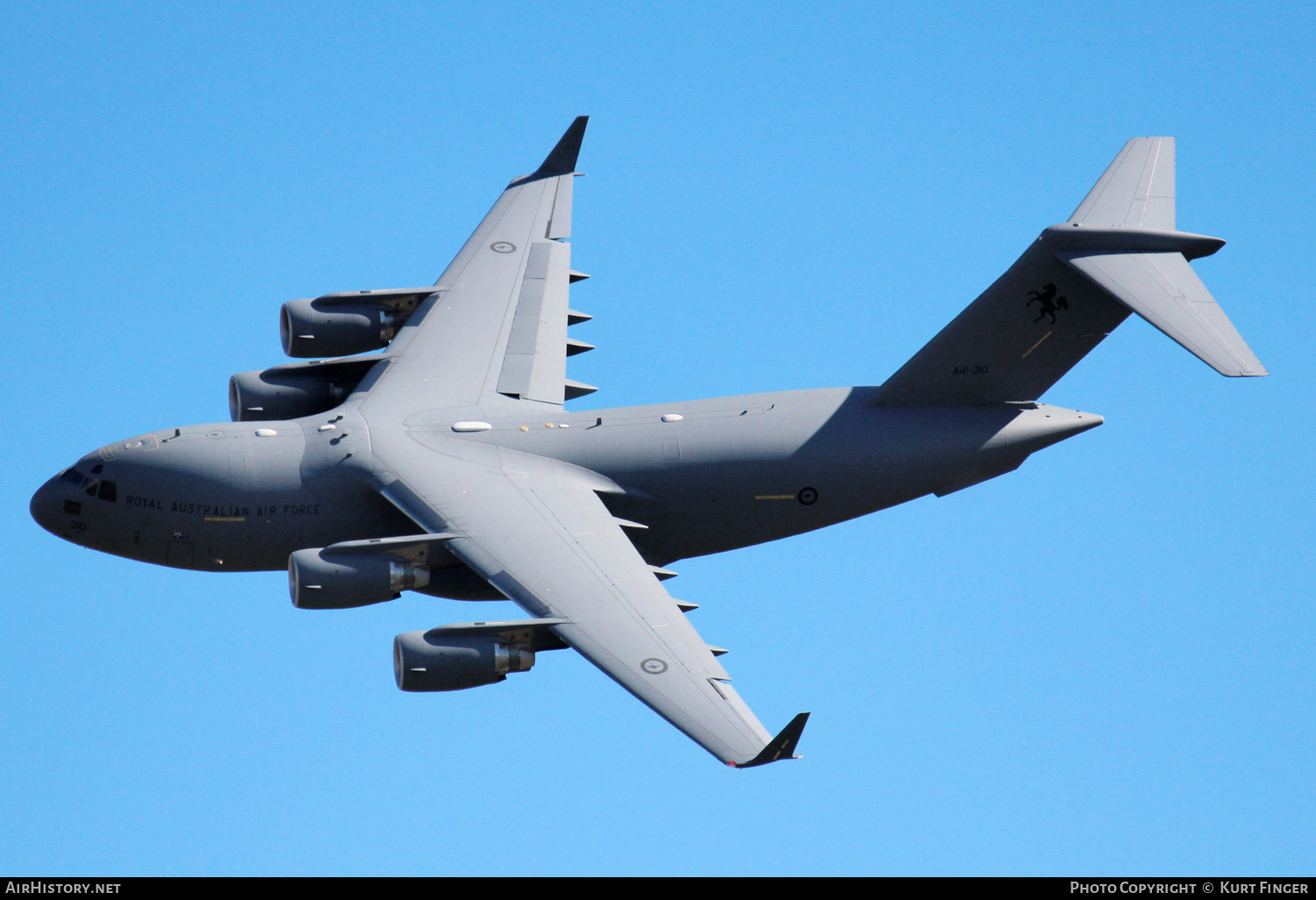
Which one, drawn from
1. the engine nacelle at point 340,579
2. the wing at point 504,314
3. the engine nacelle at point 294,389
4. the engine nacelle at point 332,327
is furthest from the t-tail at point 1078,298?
the engine nacelle at point 294,389

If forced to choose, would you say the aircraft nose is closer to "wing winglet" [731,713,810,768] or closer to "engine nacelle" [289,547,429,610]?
"engine nacelle" [289,547,429,610]

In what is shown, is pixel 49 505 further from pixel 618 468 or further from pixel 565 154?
pixel 565 154

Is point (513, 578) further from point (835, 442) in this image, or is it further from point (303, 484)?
point (835, 442)

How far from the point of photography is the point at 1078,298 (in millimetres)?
24641

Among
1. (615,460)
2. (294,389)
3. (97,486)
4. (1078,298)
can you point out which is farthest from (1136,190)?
(97,486)

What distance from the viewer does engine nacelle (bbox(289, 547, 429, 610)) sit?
22.9 metres

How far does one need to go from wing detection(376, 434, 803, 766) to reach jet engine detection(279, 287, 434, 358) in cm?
350

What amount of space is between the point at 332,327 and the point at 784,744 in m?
12.0

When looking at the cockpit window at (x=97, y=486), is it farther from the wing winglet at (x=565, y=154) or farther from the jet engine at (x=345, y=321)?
the wing winglet at (x=565, y=154)

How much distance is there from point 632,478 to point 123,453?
24.3ft

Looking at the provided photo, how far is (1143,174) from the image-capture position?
25.7 meters

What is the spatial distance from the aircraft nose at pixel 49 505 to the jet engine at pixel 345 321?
14.6 ft

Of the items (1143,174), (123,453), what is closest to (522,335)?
(123,453)

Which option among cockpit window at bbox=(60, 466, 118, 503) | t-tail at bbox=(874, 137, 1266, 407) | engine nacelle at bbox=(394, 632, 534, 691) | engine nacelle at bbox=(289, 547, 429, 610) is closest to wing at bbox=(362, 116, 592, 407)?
engine nacelle at bbox=(289, 547, 429, 610)
